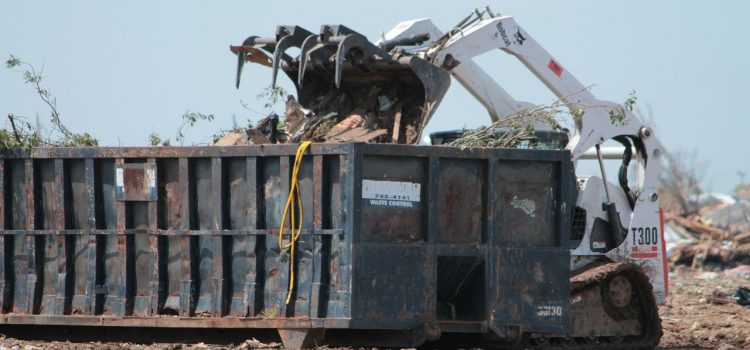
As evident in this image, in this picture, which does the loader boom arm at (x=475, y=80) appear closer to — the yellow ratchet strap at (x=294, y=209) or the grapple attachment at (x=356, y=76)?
the grapple attachment at (x=356, y=76)

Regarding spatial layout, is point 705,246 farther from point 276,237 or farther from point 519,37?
point 276,237

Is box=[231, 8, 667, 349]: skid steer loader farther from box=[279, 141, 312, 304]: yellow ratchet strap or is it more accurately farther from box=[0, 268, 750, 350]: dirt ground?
box=[279, 141, 312, 304]: yellow ratchet strap

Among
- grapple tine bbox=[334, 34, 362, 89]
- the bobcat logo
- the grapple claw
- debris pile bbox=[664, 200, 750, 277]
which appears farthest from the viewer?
debris pile bbox=[664, 200, 750, 277]

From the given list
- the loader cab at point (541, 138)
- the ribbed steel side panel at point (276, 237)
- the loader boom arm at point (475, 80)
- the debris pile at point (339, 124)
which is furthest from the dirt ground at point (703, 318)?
the debris pile at point (339, 124)

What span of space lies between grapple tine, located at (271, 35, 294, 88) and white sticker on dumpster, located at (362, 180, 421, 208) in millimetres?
1894

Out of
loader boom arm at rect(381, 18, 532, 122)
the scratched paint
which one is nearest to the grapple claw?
loader boom arm at rect(381, 18, 532, 122)

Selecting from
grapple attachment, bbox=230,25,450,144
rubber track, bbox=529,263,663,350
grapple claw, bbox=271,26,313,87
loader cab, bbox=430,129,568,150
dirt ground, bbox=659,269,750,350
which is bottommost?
dirt ground, bbox=659,269,750,350

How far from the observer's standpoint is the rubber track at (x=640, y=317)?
37.9ft

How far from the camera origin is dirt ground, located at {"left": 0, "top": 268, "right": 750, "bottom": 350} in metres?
10.0

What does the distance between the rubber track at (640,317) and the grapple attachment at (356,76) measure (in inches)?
82.1

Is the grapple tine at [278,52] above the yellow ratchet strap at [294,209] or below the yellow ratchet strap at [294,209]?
above

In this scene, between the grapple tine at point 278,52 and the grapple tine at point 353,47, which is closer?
the grapple tine at point 353,47

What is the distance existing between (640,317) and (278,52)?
4103 millimetres

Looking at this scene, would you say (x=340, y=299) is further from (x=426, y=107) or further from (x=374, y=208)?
(x=426, y=107)
